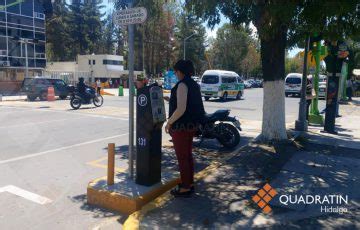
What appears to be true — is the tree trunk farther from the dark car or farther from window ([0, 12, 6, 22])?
window ([0, 12, 6, 22])

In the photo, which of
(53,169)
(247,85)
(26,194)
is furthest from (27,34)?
(26,194)

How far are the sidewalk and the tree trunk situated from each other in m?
0.49

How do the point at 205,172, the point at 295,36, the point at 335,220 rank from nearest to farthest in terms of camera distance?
the point at 335,220
the point at 205,172
the point at 295,36

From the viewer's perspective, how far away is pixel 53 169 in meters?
6.66

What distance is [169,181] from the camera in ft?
17.3

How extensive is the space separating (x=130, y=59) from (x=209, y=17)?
4429 millimetres

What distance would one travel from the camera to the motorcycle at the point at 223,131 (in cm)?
815

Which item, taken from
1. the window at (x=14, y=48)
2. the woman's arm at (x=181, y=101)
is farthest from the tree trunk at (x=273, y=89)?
the window at (x=14, y=48)

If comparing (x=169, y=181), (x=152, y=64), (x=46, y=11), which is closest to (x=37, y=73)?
(x=46, y=11)

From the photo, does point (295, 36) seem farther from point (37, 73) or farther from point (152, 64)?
point (152, 64)

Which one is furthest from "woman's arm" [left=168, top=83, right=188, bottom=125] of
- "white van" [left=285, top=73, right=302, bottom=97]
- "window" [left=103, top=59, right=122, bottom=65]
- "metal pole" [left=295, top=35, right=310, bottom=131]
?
"window" [left=103, top=59, right=122, bottom=65]

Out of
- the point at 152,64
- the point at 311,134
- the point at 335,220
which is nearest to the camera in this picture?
the point at 335,220

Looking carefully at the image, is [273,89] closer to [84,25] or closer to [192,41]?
[84,25]

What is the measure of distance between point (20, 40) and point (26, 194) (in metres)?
31.6
